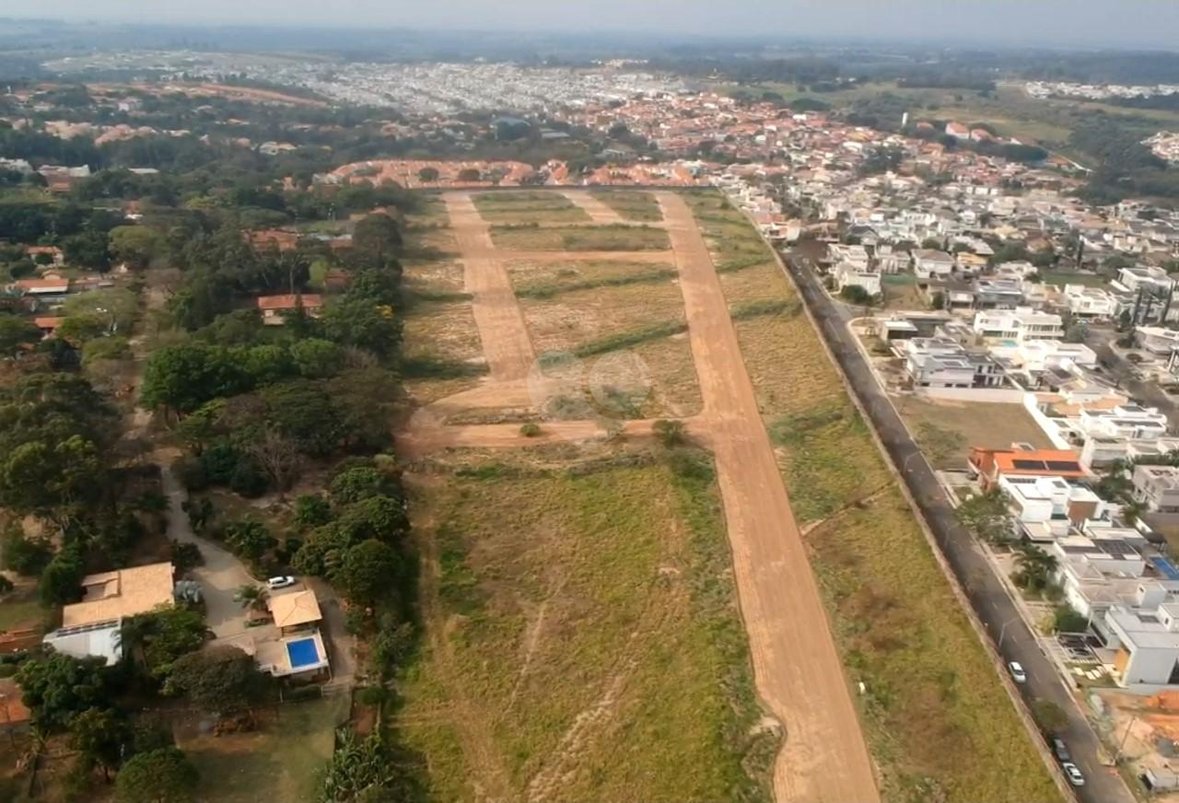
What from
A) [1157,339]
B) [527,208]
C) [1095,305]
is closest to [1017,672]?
[1157,339]

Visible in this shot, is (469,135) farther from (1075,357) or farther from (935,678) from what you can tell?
(935,678)

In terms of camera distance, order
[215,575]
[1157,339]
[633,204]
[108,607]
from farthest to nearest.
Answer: [633,204] → [1157,339] → [215,575] → [108,607]

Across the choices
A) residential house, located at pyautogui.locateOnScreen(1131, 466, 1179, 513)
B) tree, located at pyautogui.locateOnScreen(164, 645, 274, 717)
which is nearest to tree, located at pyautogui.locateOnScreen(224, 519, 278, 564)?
tree, located at pyautogui.locateOnScreen(164, 645, 274, 717)

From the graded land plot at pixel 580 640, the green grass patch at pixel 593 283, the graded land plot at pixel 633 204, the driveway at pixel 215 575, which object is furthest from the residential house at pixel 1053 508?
the graded land plot at pixel 633 204

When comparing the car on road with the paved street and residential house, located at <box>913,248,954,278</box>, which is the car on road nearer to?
the paved street

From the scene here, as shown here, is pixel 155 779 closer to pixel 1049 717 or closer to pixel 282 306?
pixel 1049 717

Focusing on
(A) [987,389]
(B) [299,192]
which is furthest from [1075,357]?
(B) [299,192]

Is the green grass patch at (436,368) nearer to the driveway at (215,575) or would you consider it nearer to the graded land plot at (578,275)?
the graded land plot at (578,275)
